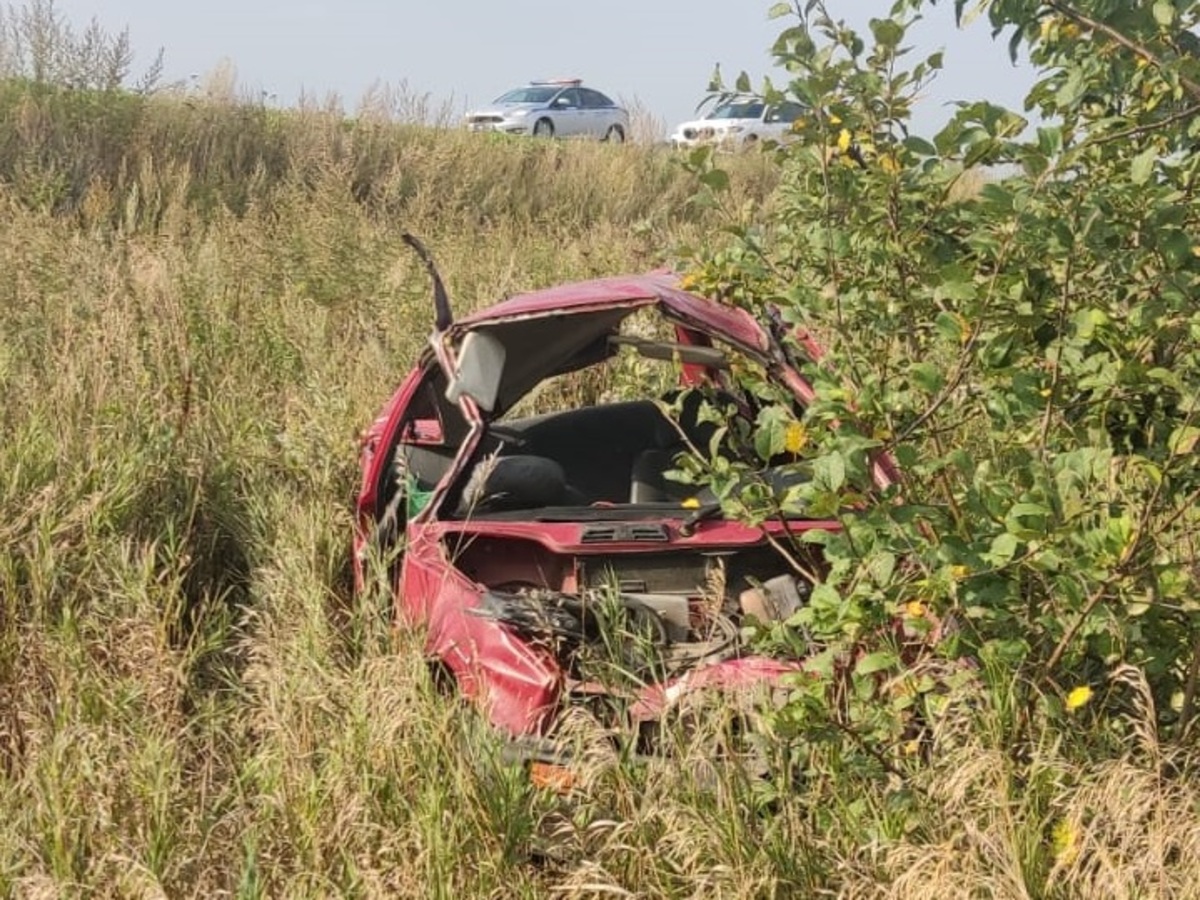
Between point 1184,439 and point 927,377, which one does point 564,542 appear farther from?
point 1184,439

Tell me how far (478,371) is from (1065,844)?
8.20 ft

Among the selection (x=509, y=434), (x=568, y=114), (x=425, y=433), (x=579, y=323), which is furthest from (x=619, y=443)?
(x=568, y=114)

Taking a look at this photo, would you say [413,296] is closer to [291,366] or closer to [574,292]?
[291,366]

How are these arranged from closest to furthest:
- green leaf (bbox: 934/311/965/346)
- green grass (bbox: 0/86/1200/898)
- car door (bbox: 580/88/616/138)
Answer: green leaf (bbox: 934/311/965/346) < green grass (bbox: 0/86/1200/898) < car door (bbox: 580/88/616/138)

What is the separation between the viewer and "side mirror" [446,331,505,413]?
14.4 ft

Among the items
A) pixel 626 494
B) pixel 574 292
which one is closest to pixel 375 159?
pixel 626 494

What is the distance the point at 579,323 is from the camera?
16.1 ft

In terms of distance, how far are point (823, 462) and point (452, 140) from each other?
39.5 ft

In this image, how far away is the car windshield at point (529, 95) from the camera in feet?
86.7

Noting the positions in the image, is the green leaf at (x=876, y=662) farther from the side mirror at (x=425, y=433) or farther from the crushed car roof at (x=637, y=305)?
the side mirror at (x=425, y=433)

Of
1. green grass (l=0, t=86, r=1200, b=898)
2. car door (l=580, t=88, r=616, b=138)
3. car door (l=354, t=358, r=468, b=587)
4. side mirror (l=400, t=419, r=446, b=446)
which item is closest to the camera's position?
green grass (l=0, t=86, r=1200, b=898)

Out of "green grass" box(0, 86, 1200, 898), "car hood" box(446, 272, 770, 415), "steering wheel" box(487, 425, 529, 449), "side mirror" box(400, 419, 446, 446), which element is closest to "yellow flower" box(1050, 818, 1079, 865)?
"green grass" box(0, 86, 1200, 898)

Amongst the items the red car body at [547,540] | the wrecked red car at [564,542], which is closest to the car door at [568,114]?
the wrecked red car at [564,542]

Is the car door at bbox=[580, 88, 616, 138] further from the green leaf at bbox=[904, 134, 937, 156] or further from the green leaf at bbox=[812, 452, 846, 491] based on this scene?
the green leaf at bbox=[812, 452, 846, 491]
